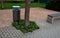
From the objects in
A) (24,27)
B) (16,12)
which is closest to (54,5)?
(16,12)

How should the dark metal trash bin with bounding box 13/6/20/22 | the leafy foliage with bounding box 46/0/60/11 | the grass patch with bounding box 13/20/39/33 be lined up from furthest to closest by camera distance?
the leafy foliage with bounding box 46/0/60/11, the dark metal trash bin with bounding box 13/6/20/22, the grass patch with bounding box 13/20/39/33

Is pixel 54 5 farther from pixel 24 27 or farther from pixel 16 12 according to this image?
pixel 24 27

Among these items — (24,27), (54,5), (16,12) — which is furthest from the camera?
(54,5)

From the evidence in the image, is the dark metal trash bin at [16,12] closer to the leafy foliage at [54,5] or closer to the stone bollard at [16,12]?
the stone bollard at [16,12]

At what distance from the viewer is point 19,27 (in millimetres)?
8859

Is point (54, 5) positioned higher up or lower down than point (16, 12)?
lower down

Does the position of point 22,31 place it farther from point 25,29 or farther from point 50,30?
point 50,30

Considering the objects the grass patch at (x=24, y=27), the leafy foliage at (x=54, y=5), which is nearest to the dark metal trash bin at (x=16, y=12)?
the grass patch at (x=24, y=27)

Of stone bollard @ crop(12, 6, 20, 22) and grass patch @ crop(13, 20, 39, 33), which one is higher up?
stone bollard @ crop(12, 6, 20, 22)

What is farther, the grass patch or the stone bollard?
the stone bollard

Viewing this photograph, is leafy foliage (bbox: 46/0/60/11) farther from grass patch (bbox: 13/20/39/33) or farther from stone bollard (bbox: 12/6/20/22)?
grass patch (bbox: 13/20/39/33)

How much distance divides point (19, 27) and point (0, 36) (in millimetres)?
1587

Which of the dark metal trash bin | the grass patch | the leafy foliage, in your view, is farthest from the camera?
the leafy foliage

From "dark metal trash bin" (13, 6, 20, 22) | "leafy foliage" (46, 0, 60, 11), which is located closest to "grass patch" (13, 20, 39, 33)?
"dark metal trash bin" (13, 6, 20, 22)
